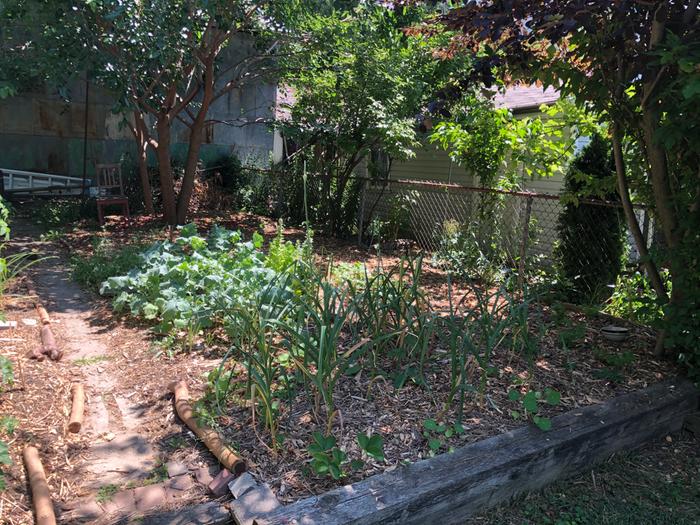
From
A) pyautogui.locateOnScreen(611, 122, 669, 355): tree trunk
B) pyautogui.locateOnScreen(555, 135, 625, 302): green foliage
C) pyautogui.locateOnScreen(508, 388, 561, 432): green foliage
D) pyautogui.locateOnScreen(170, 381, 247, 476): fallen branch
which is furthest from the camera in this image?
pyautogui.locateOnScreen(555, 135, 625, 302): green foliage

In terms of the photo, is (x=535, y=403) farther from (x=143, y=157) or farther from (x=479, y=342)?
(x=143, y=157)

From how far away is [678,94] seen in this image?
3.32 meters

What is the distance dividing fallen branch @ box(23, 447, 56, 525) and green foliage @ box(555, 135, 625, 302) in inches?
222

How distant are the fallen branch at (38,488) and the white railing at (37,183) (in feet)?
32.0

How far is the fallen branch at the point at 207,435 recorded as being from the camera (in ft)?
8.34

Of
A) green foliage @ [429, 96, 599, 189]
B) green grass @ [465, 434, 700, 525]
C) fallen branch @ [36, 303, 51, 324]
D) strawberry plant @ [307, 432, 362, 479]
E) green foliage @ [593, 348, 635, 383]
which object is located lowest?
green grass @ [465, 434, 700, 525]

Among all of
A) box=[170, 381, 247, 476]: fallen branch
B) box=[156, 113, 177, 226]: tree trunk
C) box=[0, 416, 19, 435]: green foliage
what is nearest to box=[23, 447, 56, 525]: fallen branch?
box=[0, 416, 19, 435]: green foliage

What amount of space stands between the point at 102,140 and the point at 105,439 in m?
11.0

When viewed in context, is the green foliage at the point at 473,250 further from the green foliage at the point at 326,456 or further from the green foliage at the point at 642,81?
the green foliage at the point at 326,456

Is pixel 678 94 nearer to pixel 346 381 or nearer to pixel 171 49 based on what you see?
pixel 346 381

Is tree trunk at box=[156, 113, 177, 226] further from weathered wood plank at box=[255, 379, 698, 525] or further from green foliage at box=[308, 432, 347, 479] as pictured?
weathered wood plank at box=[255, 379, 698, 525]

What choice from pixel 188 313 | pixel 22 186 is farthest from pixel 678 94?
pixel 22 186

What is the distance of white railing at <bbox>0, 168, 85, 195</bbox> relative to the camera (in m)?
11.1

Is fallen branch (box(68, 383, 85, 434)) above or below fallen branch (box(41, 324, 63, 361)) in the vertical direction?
→ below
